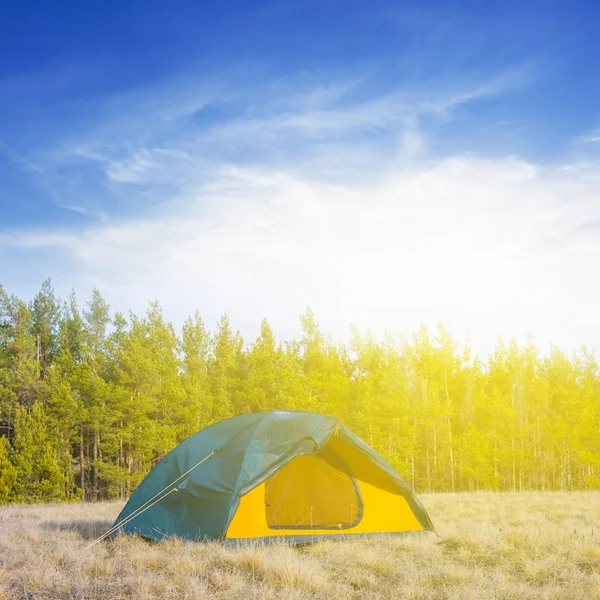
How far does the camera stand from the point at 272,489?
10.8 metres

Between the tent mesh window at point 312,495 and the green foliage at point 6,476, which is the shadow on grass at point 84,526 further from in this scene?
the green foliage at point 6,476

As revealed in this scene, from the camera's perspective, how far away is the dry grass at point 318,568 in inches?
242

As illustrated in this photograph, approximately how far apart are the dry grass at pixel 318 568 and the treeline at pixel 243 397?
19448 millimetres

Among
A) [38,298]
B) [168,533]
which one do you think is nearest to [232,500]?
[168,533]

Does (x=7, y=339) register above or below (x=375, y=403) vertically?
above

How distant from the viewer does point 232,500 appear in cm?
873

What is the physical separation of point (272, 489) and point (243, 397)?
74.4 feet

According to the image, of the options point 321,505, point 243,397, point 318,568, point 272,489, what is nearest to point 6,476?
point 243,397

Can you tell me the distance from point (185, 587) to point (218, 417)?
87.4ft

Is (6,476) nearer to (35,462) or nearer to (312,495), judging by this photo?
(35,462)

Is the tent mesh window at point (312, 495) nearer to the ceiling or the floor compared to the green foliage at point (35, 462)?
nearer to the ceiling

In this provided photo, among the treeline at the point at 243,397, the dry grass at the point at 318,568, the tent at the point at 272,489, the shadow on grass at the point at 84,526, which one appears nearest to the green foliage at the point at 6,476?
the treeline at the point at 243,397

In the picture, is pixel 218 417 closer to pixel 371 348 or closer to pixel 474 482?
pixel 371 348

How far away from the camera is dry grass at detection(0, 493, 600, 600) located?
6148mm
